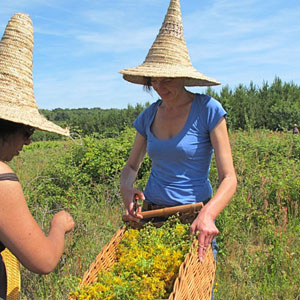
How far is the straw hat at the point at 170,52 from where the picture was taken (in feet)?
6.60

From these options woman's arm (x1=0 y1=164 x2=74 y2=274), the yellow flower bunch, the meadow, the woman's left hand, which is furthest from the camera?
the meadow

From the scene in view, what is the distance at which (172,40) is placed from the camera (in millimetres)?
2094

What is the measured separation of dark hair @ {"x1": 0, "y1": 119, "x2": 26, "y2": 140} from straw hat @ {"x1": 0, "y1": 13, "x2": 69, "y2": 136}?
52mm

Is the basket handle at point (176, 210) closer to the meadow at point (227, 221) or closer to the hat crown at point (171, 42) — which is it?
the meadow at point (227, 221)

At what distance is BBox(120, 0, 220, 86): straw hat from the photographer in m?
2.01

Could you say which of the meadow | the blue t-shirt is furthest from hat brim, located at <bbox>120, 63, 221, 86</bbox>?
the meadow

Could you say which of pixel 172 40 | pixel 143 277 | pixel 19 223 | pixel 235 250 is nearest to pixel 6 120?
pixel 19 223

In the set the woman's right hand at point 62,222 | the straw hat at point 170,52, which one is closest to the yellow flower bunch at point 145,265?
the woman's right hand at point 62,222

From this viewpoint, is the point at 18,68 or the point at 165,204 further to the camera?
the point at 165,204

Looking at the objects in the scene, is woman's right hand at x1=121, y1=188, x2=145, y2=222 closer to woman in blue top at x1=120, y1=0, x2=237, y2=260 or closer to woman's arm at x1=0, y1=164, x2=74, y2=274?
woman in blue top at x1=120, y1=0, x2=237, y2=260

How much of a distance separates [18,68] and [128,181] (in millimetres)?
1020

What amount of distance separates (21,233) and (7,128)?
0.42 meters

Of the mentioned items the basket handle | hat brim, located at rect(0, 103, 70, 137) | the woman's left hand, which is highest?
hat brim, located at rect(0, 103, 70, 137)

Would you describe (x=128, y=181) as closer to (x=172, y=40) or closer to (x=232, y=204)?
(x=172, y=40)
